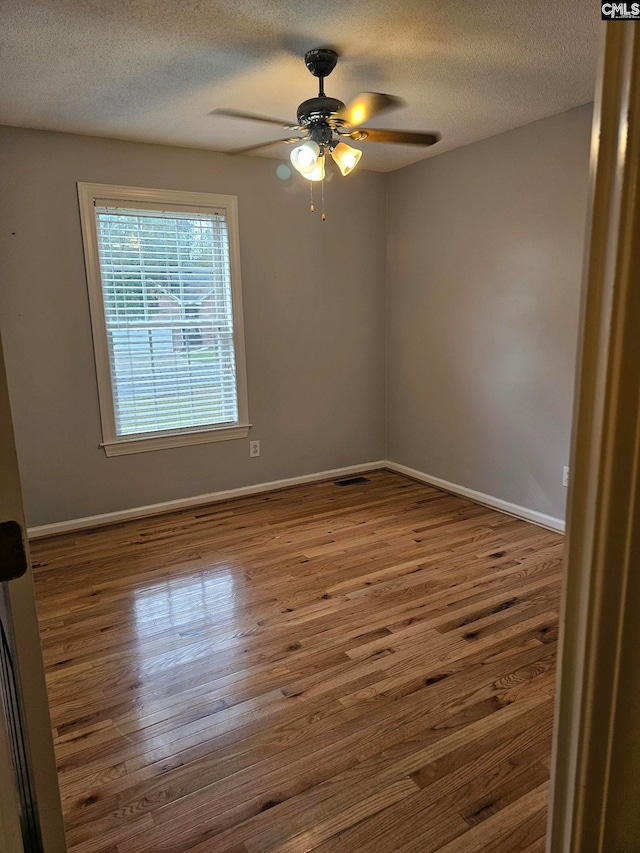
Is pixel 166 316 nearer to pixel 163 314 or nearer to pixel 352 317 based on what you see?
pixel 163 314

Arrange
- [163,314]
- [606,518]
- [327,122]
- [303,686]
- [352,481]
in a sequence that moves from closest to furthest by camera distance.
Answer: [606,518]
[303,686]
[327,122]
[163,314]
[352,481]

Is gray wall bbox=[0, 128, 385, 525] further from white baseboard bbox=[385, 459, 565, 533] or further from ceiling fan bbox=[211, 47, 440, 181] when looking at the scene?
ceiling fan bbox=[211, 47, 440, 181]

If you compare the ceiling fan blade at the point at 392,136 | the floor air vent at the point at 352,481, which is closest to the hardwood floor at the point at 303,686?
the floor air vent at the point at 352,481

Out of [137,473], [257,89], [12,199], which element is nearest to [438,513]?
[137,473]

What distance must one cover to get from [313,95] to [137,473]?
8.63ft

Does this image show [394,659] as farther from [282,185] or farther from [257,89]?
[282,185]

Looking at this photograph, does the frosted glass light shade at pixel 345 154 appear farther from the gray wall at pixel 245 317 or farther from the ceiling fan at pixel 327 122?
the gray wall at pixel 245 317

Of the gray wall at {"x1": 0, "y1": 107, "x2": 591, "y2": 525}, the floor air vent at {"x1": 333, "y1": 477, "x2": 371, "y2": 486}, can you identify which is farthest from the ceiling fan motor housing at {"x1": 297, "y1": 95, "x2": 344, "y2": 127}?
the floor air vent at {"x1": 333, "y1": 477, "x2": 371, "y2": 486}

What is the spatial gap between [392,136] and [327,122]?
0.35 meters

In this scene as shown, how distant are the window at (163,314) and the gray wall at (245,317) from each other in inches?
3.5

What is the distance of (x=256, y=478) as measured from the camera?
14.3ft

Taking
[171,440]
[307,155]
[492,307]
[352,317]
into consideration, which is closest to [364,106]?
[307,155]

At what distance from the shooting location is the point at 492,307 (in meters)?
3.78

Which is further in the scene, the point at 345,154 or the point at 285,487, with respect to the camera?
the point at 285,487
